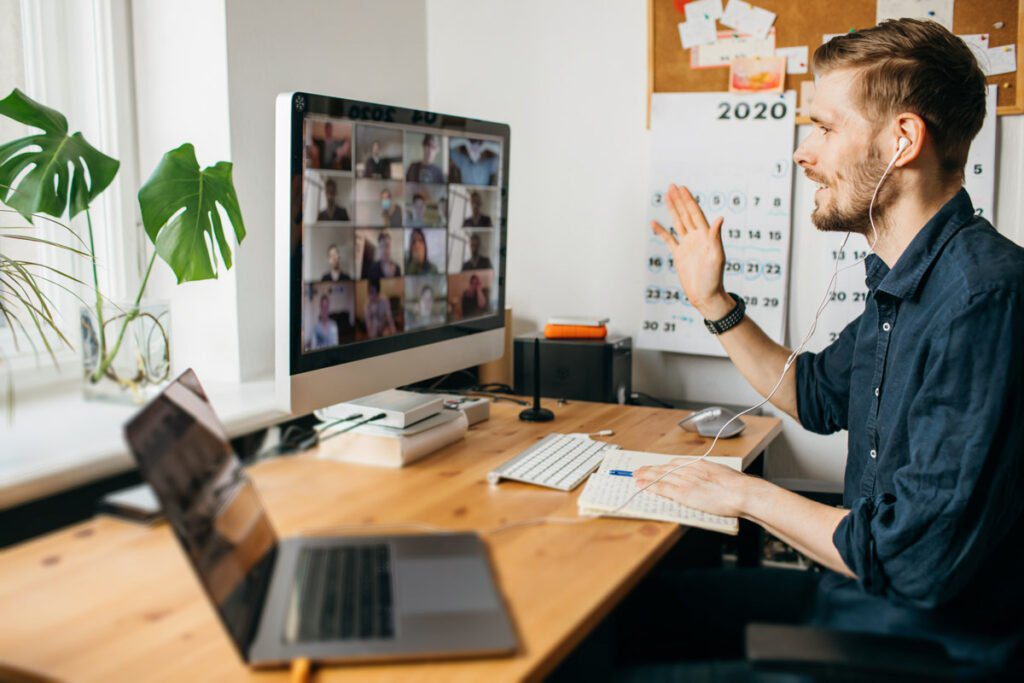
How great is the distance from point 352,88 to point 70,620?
1.65 meters

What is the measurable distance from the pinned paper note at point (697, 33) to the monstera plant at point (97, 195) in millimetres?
1230

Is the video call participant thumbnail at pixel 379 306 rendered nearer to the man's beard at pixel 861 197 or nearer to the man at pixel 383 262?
the man at pixel 383 262

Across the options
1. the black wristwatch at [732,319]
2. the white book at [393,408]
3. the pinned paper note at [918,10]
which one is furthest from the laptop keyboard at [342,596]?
the pinned paper note at [918,10]

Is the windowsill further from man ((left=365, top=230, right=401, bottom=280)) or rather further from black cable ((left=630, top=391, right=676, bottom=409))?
black cable ((left=630, top=391, right=676, bottom=409))

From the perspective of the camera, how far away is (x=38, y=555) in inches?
41.7

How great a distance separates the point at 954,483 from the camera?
106cm

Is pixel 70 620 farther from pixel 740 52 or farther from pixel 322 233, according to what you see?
pixel 740 52

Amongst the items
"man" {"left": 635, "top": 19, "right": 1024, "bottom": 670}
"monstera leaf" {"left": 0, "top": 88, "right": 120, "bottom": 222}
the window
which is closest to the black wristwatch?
"man" {"left": 635, "top": 19, "right": 1024, "bottom": 670}

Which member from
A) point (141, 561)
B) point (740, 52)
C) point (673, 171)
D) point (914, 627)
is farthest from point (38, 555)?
point (740, 52)

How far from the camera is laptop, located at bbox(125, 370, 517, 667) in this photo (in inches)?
31.7

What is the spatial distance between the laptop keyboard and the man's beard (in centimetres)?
90

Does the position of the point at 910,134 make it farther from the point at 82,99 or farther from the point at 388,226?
the point at 82,99

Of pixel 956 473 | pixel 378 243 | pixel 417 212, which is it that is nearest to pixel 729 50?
pixel 417 212

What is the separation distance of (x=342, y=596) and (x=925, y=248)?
0.96 m
